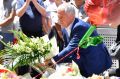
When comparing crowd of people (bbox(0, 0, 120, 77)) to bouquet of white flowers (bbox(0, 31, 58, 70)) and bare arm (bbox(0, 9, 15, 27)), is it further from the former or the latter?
bouquet of white flowers (bbox(0, 31, 58, 70))

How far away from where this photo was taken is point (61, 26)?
5.22 metres

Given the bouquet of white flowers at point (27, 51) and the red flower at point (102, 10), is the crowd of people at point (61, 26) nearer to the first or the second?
the bouquet of white flowers at point (27, 51)

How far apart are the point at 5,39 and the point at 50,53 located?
2170 mm

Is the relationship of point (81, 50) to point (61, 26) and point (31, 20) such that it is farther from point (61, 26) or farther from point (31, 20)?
point (31, 20)

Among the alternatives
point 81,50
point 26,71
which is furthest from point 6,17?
point 81,50

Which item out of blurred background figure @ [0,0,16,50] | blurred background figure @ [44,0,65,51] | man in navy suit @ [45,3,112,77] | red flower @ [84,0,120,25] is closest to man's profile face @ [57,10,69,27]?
man in navy suit @ [45,3,112,77]

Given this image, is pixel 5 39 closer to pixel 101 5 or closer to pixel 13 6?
pixel 13 6

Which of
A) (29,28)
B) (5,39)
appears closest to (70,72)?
(29,28)

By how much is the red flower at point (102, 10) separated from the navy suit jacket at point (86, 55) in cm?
235

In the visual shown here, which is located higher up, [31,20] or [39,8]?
[39,8]

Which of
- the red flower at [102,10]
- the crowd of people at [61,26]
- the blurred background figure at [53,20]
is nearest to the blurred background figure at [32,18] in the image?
the crowd of people at [61,26]

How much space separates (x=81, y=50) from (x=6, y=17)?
2.18m

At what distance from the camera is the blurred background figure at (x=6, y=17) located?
21.5 ft

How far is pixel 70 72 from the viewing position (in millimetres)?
3908
